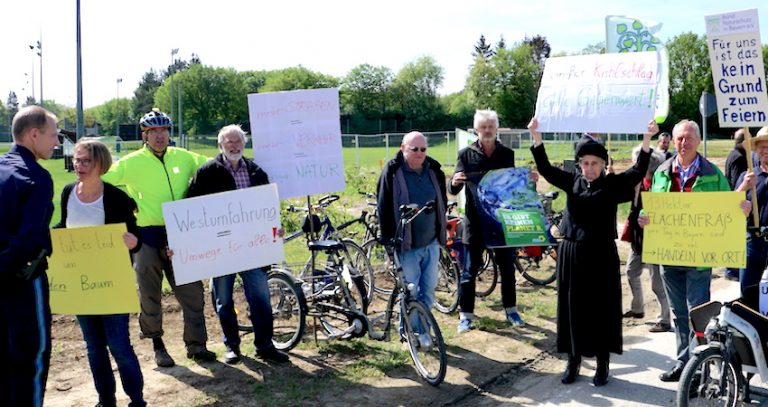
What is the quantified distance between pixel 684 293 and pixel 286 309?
338cm

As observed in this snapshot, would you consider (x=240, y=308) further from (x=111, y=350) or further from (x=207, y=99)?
(x=207, y=99)

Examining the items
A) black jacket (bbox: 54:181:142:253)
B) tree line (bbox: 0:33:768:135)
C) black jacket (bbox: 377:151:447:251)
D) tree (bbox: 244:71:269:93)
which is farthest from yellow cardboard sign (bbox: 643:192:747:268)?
tree (bbox: 244:71:269:93)

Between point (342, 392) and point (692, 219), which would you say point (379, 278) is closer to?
point (342, 392)

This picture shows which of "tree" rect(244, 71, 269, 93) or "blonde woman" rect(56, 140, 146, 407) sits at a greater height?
"tree" rect(244, 71, 269, 93)

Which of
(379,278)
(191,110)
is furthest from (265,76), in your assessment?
(379,278)

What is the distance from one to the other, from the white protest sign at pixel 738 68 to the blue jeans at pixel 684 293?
1181mm

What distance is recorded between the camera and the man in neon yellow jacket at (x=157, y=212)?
5.60m

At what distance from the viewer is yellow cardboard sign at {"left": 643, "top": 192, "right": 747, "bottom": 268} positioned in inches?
200

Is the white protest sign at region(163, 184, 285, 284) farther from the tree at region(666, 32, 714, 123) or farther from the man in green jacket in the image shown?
the tree at region(666, 32, 714, 123)

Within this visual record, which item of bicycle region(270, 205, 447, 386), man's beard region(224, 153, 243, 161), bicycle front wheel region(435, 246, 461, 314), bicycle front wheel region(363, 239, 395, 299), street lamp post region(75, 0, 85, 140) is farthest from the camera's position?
street lamp post region(75, 0, 85, 140)

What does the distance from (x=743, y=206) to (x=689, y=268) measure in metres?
0.60

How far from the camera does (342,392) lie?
209 inches

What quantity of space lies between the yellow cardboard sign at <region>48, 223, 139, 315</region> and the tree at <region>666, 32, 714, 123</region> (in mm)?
59786

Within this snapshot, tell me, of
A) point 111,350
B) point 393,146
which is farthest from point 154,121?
point 393,146
